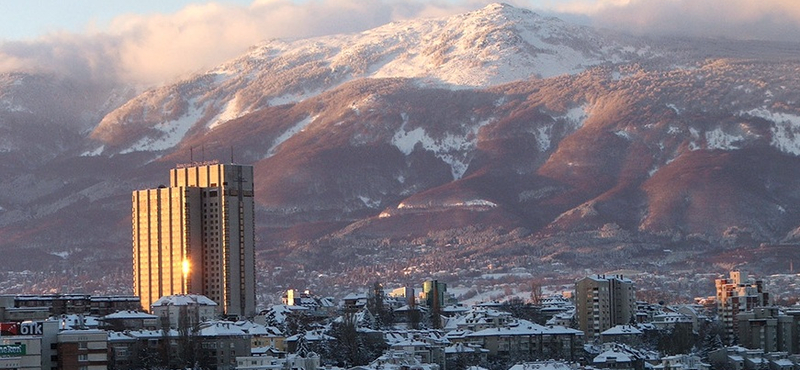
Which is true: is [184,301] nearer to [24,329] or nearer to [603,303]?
[603,303]

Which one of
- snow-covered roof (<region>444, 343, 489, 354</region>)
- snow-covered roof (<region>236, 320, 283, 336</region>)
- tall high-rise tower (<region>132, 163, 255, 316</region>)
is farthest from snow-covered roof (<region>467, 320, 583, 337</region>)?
tall high-rise tower (<region>132, 163, 255, 316</region>)

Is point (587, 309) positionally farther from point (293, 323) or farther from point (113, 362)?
point (113, 362)

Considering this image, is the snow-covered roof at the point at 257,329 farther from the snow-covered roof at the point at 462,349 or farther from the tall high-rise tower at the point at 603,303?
the tall high-rise tower at the point at 603,303

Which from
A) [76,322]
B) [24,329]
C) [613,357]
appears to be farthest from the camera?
[613,357]

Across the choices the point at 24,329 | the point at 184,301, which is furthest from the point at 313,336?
the point at 24,329

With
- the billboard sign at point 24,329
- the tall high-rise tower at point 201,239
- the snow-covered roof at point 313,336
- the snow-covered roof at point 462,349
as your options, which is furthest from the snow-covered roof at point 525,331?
the billboard sign at point 24,329

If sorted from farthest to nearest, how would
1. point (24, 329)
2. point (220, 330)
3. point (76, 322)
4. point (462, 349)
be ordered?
point (462, 349) → point (220, 330) → point (76, 322) → point (24, 329)

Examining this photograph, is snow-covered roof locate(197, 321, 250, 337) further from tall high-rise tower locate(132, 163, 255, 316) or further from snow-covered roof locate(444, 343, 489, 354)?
tall high-rise tower locate(132, 163, 255, 316)

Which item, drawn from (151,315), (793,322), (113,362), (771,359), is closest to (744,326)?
(793,322)

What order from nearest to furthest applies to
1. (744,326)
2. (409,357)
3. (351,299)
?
(409,357), (744,326), (351,299)
